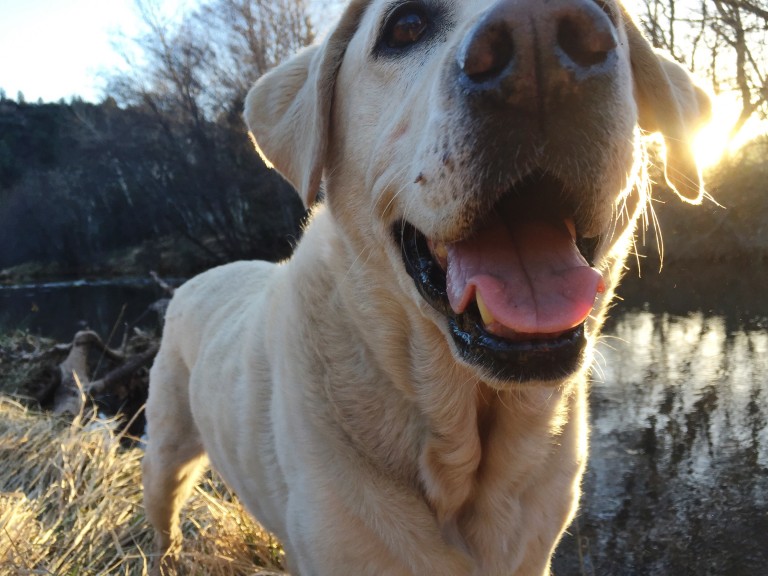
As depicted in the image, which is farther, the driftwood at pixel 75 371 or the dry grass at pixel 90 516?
the driftwood at pixel 75 371

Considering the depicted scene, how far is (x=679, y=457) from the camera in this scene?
15.9ft

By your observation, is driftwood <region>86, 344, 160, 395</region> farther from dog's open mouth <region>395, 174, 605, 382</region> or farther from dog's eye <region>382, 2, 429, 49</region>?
dog's open mouth <region>395, 174, 605, 382</region>

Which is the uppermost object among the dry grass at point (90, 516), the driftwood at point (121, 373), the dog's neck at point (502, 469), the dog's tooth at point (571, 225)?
the dog's tooth at point (571, 225)

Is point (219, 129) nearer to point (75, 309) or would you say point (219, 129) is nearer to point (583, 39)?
point (75, 309)

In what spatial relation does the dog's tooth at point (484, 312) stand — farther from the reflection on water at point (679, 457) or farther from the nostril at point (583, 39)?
the reflection on water at point (679, 457)

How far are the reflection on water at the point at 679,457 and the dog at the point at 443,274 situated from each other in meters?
1.29

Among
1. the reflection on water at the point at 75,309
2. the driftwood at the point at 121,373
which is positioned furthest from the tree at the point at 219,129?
the driftwood at the point at 121,373

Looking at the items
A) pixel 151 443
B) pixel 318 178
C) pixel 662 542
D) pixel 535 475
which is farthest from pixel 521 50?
pixel 662 542

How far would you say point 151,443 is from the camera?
3654 millimetres

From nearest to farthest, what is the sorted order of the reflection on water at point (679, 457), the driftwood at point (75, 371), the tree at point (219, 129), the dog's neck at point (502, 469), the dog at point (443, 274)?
the dog at point (443, 274), the dog's neck at point (502, 469), the reflection on water at point (679, 457), the driftwood at point (75, 371), the tree at point (219, 129)

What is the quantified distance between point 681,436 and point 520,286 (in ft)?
14.0

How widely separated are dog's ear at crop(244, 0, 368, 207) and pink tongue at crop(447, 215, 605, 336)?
760mm

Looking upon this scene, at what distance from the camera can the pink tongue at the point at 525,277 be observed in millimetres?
1579

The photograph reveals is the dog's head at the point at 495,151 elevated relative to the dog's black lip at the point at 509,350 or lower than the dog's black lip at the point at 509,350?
elevated
